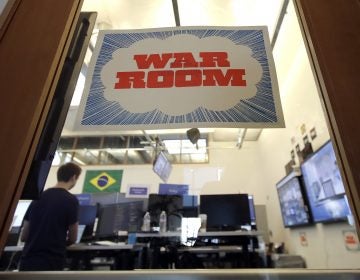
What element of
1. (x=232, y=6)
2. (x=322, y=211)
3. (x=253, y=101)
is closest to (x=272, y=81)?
(x=253, y=101)

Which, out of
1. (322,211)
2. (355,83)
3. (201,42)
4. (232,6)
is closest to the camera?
(355,83)

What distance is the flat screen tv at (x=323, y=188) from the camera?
2168mm

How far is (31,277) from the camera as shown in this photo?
0.51 metres

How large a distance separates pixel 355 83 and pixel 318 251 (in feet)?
9.21

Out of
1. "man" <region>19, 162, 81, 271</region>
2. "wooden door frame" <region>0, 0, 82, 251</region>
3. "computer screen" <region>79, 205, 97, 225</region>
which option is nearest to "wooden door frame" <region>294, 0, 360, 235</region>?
"wooden door frame" <region>0, 0, 82, 251</region>

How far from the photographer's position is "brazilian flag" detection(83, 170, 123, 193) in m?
4.23

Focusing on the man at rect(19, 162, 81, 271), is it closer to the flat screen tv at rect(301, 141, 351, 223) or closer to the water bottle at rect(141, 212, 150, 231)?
the water bottle at rect(141, 212, 150, 231)

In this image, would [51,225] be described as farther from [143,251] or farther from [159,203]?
[159,203]

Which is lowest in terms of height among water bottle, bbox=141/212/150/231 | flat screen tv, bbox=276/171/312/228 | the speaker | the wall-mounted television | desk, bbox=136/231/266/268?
desk, bbox=136/231/266/268

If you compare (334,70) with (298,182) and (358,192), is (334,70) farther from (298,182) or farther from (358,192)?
(298,182)

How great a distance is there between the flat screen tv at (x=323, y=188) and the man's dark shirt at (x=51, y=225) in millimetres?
1997

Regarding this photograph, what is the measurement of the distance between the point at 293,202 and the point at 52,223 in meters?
2.86

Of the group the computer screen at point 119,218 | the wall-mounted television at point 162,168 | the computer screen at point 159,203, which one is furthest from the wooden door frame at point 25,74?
the wall-mounted television at point 162,168

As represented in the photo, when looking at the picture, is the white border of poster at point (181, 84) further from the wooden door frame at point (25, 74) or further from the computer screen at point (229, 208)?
the computer screen at point (229, 208)
